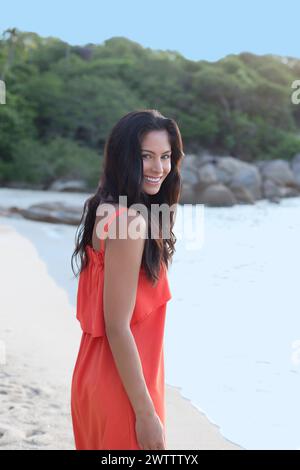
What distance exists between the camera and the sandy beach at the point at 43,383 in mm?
2582

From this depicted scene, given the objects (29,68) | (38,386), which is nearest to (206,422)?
(38,386)

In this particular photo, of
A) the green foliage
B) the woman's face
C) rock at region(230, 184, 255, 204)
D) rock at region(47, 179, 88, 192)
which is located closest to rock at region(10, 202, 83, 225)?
rock at region(47, 179, 88, 192)

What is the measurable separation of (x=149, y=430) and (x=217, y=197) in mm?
18111

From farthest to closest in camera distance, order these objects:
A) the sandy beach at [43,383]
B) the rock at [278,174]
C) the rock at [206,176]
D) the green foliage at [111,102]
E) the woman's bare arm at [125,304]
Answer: the rock at [278,174]
the green foliage at [111,102]
the rock at [206,176]
the sandy beach at [43,383]
the woman's bare arm at [125,304]

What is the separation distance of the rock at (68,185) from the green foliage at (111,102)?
337mm

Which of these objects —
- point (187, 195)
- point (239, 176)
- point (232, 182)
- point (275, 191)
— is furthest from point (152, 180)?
point (275, 191)

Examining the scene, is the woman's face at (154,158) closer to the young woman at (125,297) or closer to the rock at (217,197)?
the young woman at (125,297)

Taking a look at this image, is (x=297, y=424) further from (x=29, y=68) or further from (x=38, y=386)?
(x=29, y=68)

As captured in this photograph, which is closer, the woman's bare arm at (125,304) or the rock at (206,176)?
the woman's bare arm at (125,304)

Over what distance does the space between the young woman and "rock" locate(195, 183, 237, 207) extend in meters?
17.8

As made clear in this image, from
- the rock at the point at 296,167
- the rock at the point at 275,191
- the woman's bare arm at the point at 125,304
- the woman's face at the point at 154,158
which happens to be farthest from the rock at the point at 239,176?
the woman's bare arm at the point at 125,304

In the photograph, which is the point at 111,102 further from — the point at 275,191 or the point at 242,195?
the point at 275,191

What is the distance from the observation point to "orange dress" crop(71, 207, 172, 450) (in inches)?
46.1

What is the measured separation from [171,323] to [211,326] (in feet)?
1.16
